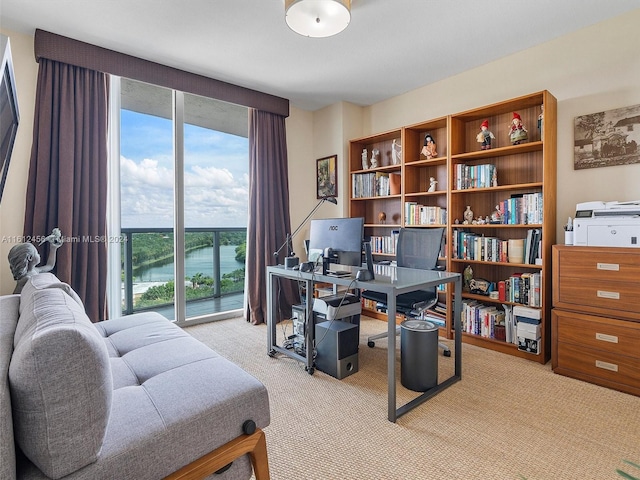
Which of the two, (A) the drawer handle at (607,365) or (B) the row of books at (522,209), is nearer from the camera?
(A) the drawer handle at (607,365)

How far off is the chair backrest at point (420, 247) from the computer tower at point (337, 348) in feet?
3.05

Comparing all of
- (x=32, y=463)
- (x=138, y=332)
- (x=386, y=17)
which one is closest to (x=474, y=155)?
(x=386, y=17)

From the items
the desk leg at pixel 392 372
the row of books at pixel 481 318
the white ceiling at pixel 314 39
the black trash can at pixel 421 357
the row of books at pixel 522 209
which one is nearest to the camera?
the desk leg at pixel 392 372

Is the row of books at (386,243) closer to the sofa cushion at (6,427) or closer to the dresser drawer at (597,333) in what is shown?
the dresser drawer at (597,333)

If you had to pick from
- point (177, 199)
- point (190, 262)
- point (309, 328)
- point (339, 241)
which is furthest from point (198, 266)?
point (339, 241)

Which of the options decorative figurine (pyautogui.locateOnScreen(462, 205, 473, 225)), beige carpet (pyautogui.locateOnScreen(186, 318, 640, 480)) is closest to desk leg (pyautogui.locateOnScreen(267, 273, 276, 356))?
beige carpet (pyautogui.locateOnScreen(186, 318, 640, 480))

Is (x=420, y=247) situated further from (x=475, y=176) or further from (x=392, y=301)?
(x=392, y=301)

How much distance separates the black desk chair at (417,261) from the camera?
2.65 meters

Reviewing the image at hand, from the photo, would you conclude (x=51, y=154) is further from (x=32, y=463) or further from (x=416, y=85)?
(x=416, y=85)

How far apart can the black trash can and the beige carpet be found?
11 centimetres

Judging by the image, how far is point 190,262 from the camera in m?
3.64

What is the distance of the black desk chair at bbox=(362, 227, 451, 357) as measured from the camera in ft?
8.68

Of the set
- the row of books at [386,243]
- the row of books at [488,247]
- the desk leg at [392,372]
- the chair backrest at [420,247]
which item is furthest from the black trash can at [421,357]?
the row of books at [386,243]

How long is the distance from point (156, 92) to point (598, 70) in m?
3.78
